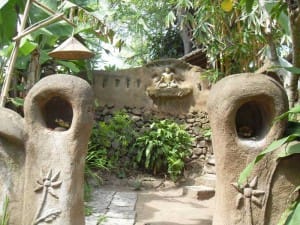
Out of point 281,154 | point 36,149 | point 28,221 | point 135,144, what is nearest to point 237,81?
point 281,154

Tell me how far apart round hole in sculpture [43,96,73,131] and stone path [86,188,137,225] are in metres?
1.45

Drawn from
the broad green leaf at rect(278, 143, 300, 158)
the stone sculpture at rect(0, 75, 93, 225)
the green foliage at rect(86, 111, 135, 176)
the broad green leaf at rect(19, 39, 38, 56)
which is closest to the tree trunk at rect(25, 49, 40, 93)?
the broad green leaf at rect(19, 39, 38, 56)

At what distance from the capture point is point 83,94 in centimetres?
300

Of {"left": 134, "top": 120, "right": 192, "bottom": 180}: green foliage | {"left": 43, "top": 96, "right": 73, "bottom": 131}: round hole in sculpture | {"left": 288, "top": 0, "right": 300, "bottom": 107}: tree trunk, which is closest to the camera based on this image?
{"left": 288, "top": 0, "right": 300, "bottom": 107}: tree trunk

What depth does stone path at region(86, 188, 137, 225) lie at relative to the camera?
4.39m

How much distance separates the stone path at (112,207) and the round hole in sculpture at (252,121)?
1977 millimetres

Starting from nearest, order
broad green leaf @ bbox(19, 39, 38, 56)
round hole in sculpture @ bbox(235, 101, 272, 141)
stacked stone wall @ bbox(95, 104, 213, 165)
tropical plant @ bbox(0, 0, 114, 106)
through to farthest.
Answer: round hole in sculpture @ bbox(235, 101, 272, 141) → tropical plant @ bbox(0, 0, 114, 106) → broad green leaf @ bbox(19, 39, 38, 56) → stacked stone wall @ bbox(95, 104, 213, 165)

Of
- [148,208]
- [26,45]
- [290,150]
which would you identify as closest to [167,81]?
[148,208]

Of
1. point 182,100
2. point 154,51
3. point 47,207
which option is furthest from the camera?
point 154,51

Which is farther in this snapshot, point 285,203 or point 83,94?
point 83,94

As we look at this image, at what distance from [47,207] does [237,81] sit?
5.54 ft

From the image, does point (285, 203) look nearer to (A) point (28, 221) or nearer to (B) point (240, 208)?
(B) point (240, 208)

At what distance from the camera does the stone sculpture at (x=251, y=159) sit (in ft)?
9.14

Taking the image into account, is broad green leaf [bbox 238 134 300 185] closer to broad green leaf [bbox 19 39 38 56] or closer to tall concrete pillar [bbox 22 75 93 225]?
tall concrete pillar [bbox 22 75 93 225]
